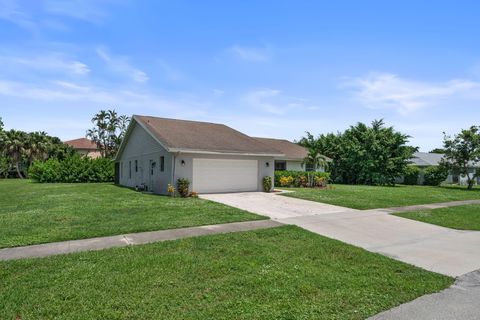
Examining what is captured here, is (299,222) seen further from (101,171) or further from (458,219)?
(101,171)

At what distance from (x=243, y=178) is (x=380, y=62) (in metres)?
9.76

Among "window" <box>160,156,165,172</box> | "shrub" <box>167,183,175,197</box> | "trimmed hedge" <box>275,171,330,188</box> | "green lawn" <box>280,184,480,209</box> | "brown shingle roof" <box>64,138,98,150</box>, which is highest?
"brown shingle roof" <box>64,138,98,150</box>

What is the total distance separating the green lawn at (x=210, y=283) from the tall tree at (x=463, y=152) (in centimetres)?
3009

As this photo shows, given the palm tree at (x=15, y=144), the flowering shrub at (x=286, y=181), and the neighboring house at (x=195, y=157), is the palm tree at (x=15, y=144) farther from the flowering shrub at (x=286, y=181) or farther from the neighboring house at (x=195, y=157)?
the flowering shrub at (x=286, y=181)

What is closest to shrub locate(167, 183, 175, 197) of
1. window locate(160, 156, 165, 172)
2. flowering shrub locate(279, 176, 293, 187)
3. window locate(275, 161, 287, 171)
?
window locate(160, 156, 165, 172)

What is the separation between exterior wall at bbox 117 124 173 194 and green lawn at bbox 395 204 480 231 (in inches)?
455

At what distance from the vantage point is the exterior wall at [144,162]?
18009mm

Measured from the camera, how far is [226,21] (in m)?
12.5

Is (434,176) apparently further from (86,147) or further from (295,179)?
(86,147)

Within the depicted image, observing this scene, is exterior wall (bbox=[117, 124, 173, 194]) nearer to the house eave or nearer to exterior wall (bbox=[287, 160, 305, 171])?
→ the house eave

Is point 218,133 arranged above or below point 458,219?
above

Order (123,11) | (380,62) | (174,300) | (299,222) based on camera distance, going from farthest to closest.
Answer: (380,62) < (123,11) < (299,222) < (174,300)

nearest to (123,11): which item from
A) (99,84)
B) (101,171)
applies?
(99,84)

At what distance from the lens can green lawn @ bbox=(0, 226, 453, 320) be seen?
12.5ft
